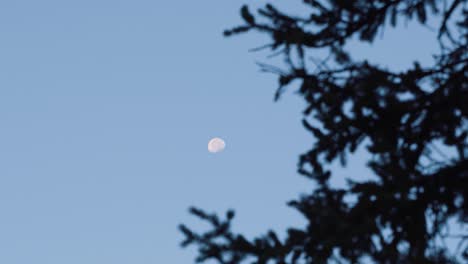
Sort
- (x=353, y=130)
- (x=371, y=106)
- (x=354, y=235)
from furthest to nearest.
A: 1. (x=353, y=130)
2. (x=371, y=106)
3. (x=354, y=235)

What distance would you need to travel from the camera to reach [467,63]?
5879mm

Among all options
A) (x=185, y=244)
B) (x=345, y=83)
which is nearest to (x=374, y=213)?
(x=345, y=83)

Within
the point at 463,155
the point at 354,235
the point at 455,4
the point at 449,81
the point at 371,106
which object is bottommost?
the point at 354,235

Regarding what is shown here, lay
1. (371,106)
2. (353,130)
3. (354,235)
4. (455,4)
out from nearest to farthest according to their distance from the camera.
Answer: (354,235) → (371,106) → (353,130) → (455,4)

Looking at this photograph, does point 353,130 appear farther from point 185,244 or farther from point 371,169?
point 185,244

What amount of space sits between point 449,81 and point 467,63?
24cm

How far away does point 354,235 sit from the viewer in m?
5.02

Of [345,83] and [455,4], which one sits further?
[455,4]

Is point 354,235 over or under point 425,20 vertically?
under

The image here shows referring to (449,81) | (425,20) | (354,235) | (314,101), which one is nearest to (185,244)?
(354,235)

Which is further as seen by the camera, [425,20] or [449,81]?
[425,20]

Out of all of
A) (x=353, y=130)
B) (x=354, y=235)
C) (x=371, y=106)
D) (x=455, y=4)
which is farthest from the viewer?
(x=455, y=4)

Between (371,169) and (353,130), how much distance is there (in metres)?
0.75

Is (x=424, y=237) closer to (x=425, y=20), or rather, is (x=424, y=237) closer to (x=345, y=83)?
(x=345, y=83)
